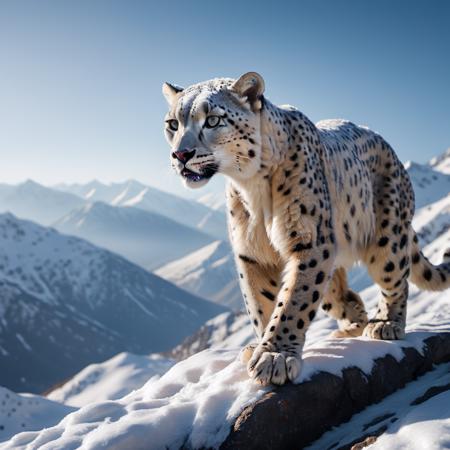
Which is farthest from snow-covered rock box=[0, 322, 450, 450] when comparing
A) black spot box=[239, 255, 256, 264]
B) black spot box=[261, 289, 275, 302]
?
black spot box=[239, 255, 256, 264]

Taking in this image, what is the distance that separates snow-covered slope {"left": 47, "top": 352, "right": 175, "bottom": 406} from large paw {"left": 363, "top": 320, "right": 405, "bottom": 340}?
335 ft

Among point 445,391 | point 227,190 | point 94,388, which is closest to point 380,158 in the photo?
point 227,190

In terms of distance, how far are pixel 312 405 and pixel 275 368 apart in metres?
0.68

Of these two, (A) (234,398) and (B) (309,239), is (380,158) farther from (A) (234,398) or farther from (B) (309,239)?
(A) (234,398)

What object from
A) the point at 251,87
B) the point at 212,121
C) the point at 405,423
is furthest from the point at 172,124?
the point at 405,423

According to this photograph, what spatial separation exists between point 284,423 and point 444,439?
2.10 metres

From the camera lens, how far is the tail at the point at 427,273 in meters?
10.8

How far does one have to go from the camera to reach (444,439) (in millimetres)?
5254

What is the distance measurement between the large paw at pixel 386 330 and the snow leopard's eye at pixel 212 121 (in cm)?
460

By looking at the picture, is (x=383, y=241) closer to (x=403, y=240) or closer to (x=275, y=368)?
A: (x=403, y=240)

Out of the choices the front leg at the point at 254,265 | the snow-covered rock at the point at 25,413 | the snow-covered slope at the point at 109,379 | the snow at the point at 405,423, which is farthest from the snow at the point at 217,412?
the snow-covered slope at the point at 109,379

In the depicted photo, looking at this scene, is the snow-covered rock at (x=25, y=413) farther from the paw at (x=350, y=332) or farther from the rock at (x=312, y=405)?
the rock at (x=312, y=405)

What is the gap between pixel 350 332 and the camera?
1043 centimetres

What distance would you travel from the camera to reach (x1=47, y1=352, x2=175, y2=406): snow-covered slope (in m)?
110
